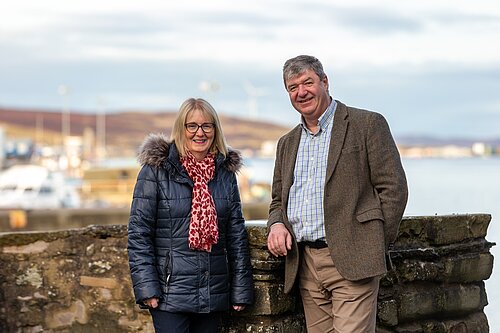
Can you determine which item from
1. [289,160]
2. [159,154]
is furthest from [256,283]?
[159,154]

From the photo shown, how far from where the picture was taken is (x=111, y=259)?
538 centimetres

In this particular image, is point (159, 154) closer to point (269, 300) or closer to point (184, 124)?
point (184, 124)

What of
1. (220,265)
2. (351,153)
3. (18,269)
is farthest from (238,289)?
(18,269)

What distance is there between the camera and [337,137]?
4152 millimetres

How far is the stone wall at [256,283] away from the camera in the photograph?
15.6 feet

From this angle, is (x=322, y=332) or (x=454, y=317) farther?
(x=454, y=317)

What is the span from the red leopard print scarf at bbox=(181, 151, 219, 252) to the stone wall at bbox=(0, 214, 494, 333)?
0.51 metres

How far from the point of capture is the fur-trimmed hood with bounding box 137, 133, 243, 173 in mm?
4324

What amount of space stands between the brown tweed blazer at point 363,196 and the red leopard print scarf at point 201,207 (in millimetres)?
543

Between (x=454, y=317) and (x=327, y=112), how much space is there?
67.6 inches

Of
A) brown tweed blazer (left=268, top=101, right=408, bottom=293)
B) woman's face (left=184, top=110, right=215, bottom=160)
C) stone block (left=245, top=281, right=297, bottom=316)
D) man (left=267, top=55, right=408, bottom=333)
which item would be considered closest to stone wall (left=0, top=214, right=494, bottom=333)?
stone block (left=245, top=281, right=297, bottom=316)

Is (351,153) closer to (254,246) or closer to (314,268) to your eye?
(314,268)

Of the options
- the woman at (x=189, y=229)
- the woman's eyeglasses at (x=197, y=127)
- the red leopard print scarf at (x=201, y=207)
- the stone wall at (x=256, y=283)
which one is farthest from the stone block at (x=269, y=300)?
the woman's eyeglasses at (x=197, y=127)

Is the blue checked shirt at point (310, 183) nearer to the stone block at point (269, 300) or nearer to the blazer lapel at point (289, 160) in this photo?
the blazer lapel at point (289, 160)
